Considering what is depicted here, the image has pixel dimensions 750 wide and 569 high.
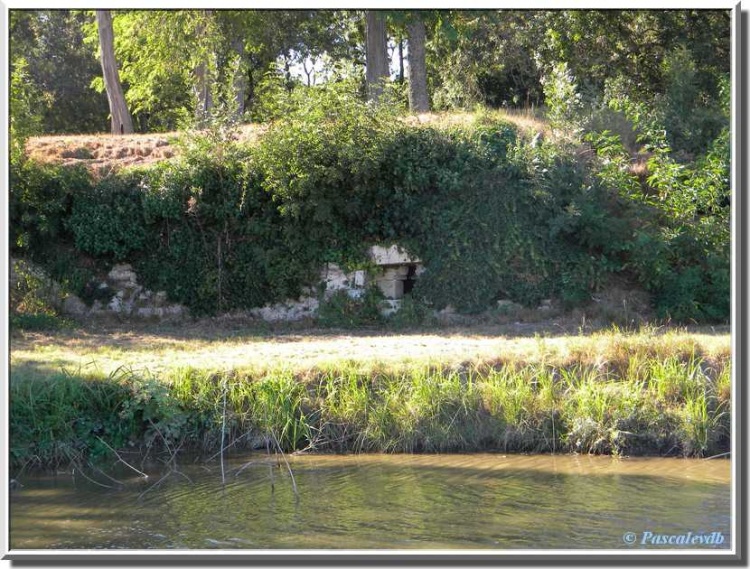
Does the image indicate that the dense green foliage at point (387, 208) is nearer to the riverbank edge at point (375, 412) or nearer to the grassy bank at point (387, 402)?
the grassy bank at point (387, 402)

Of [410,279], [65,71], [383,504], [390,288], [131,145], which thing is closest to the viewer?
[383,504]

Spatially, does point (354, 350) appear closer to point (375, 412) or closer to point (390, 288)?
point (375, 412)

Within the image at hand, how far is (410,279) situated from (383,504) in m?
7.96

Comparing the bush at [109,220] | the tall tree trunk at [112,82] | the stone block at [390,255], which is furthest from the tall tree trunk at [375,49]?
the bush at [109,220]

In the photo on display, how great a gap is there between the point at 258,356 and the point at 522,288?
5.66 metres

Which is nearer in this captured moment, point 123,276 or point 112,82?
point 123,276

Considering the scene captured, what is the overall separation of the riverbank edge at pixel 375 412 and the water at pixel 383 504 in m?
0.29

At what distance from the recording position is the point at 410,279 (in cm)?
1570

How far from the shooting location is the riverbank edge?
9.56 metres

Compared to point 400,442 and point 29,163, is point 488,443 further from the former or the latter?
point 29,163

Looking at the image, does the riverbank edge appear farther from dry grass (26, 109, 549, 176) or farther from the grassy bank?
dry grass (26, 109, 549, 176)

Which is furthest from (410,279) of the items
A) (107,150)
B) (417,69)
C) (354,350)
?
Answer: (417,69)

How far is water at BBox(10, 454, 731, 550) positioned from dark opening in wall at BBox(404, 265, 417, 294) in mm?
6212

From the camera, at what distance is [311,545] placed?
695cm
